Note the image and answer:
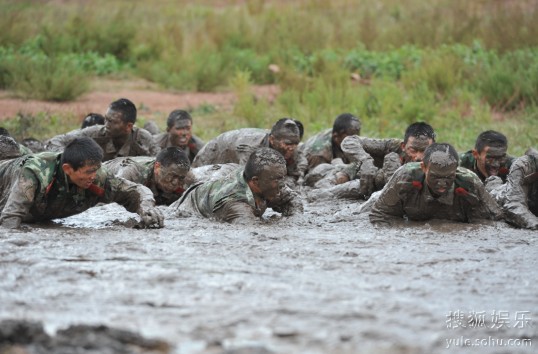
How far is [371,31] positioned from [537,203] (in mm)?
12615

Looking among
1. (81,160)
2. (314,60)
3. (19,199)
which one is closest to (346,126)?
(81,160)

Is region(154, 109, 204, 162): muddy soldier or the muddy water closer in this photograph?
the muddy water

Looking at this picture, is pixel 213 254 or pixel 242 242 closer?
pixel 213 254

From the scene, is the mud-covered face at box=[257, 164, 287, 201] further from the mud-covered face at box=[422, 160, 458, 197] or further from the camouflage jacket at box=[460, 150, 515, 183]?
the camouflage jacket at box=[460, 150, 515, 183]

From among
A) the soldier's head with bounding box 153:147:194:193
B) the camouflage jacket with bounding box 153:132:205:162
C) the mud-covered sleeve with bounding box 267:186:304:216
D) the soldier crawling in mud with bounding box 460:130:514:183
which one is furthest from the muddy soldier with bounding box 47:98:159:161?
the soldier crawling in mud with bounding box 460:130:514:183

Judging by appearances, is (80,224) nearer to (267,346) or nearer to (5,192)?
(5,192)

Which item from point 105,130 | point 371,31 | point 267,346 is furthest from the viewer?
point 371,31

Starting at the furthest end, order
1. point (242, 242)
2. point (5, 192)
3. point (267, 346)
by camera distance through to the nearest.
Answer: point (5, 192)
point (242, 242)
point (267, 346)

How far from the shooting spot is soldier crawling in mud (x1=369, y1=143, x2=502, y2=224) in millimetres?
7949

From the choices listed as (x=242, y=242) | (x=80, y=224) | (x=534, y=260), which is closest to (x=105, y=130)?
(x=80, y=224)

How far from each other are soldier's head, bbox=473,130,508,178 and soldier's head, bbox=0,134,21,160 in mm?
4359

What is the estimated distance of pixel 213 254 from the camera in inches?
263

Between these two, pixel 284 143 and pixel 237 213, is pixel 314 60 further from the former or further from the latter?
pixel 237 213

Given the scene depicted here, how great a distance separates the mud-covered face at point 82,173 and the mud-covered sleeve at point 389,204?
8.07 feet
